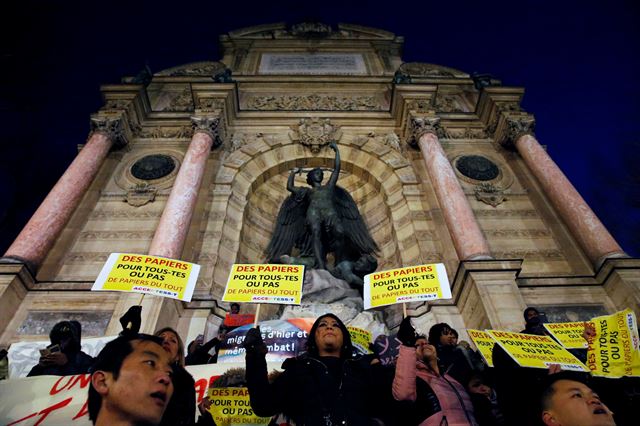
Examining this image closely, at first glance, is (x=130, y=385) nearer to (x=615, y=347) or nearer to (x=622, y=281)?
(x=615, y=347)

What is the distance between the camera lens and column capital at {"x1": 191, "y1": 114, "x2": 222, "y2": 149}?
1030cm

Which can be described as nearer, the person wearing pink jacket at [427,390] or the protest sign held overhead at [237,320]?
the person wearing pink jacket at [427,390]

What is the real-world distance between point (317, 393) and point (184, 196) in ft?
22.1

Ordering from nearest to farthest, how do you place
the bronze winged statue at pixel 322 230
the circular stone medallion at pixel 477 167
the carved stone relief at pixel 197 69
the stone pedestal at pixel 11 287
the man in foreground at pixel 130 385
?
the man in foreground at pixel 130 385 < the stone pedestal at pixel 11 287 < the bronze winged statue at pixel 322 230 < the circular stone medallion at pixel 477 167 < the carved stone relief at pixel 197 69

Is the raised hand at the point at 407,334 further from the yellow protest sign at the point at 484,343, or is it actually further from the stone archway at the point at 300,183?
the stone archway at the point at 300,183

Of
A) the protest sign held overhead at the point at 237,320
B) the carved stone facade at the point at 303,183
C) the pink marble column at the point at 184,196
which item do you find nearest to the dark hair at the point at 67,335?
the carved stone facade at the point at 303,183

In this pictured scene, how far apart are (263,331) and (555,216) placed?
7.68 m

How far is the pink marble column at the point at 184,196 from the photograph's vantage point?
731cm

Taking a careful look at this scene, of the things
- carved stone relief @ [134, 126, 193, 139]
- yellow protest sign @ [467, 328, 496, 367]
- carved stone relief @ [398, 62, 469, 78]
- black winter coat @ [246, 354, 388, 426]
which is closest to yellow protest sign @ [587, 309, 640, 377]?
yellow protest sign @ [467, 328, 496, 367]

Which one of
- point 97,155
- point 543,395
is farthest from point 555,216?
point 97,155

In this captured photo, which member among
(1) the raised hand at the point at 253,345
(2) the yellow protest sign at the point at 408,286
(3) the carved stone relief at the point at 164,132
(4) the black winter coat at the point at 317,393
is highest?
(3) the carved stone relief at the point at 164,132

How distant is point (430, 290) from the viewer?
4.74 metres

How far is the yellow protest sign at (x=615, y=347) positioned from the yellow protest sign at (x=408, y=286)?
59.6 inches

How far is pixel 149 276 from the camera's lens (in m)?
5.02
